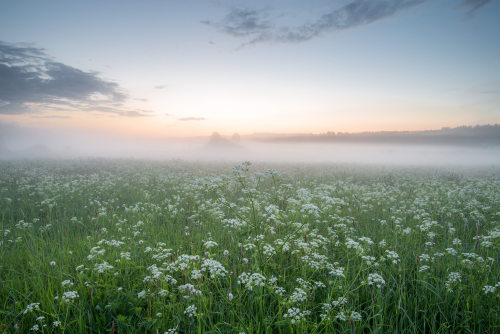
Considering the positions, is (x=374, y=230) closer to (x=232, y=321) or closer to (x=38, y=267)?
(x=232, y=321)

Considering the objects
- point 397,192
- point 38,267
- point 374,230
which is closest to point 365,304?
point 374,230

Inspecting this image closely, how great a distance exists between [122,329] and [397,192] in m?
14.3

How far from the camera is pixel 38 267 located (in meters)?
5.18

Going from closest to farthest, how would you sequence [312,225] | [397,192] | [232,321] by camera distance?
[232,321], [312,225], [397,192]

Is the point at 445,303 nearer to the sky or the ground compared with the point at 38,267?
nearer to the ground

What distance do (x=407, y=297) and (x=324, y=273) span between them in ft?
5.13

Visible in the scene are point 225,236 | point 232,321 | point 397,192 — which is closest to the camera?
point 232,321

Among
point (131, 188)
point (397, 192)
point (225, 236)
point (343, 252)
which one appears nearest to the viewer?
point (343, 252)

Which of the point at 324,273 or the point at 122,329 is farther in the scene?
the point at 324,273

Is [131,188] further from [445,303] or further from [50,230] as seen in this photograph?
[445,303]

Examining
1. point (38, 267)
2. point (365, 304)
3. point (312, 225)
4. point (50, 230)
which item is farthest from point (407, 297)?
point (50, 230)

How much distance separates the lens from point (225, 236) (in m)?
7.25

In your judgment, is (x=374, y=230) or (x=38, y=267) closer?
(x=38, y=267)

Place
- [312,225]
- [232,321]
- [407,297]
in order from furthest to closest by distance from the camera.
→ [312,225], [407,297], [232,321]
